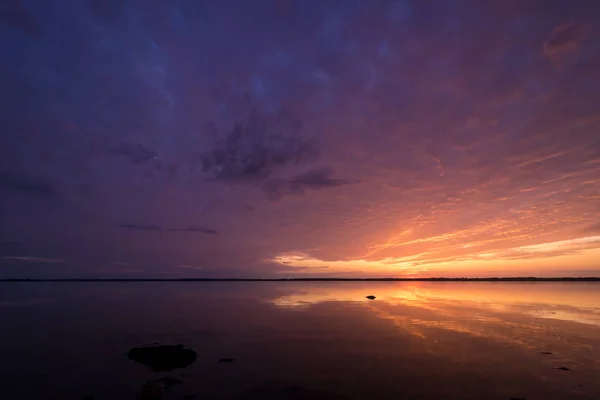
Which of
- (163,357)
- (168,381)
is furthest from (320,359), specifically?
(163,357)

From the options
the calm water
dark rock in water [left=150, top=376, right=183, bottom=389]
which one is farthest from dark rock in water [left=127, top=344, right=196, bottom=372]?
dark rock in water [left=150, top=376, right=183, bottom=389]

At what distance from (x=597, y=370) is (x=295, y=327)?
1208 inches

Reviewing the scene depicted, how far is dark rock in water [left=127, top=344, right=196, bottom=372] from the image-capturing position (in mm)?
26109

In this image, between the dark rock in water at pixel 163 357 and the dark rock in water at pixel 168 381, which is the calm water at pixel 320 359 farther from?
the dark rock in water at pixel 163 357

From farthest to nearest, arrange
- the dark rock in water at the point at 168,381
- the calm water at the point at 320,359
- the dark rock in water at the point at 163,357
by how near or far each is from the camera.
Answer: the dark rock in water at the point at 163,357 → the dark rock in water at the point at 168,381 → the calm water at the point at 320,359

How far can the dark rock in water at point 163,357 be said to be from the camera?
2611cm

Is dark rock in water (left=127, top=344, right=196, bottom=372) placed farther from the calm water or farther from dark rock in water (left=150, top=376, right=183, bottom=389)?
dark rock in water (left=150, top=376, right=183, bottom=389)

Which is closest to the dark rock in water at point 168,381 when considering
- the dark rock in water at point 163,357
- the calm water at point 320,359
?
the calm water at point 320,359

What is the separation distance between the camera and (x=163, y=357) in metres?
27.4

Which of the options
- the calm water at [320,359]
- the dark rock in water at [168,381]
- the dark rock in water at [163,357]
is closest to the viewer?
the calm water at [320,359]

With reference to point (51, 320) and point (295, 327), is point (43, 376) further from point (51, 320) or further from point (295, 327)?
point (51, 320)

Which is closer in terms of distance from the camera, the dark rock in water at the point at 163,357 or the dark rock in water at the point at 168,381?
the dark rock in water at the point at 168,381

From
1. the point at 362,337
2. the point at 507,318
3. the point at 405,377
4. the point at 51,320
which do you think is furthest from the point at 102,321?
the point at 507,318

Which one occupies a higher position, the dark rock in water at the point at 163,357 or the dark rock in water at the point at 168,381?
the dark rock in water at the point at 163,357
